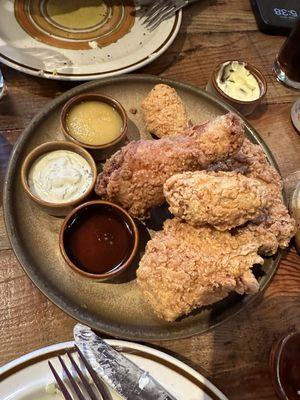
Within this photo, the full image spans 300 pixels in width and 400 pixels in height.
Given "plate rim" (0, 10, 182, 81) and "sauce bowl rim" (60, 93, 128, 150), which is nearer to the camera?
"sauce bowl rim" (60, 93, 128, 150)

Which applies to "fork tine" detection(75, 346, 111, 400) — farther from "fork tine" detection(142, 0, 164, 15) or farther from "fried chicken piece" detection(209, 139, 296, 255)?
"fork tine" detection(142, 0, 164, 15)

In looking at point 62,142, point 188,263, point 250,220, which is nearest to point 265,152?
point 250,220

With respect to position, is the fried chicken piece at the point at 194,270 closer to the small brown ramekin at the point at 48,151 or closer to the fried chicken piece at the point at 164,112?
the small brown ramekin at the point at 48,151

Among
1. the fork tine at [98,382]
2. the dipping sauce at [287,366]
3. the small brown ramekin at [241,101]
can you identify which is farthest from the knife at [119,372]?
the small brown ramekin at [241,101]

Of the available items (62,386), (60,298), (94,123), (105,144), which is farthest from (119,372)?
(94,123)

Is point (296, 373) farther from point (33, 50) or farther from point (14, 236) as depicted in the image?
point (33, 50)

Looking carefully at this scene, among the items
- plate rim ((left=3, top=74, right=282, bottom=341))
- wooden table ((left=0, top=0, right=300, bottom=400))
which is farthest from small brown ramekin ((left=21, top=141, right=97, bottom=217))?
wooden table ((left=0, top=0, right=300, bottom=400))
